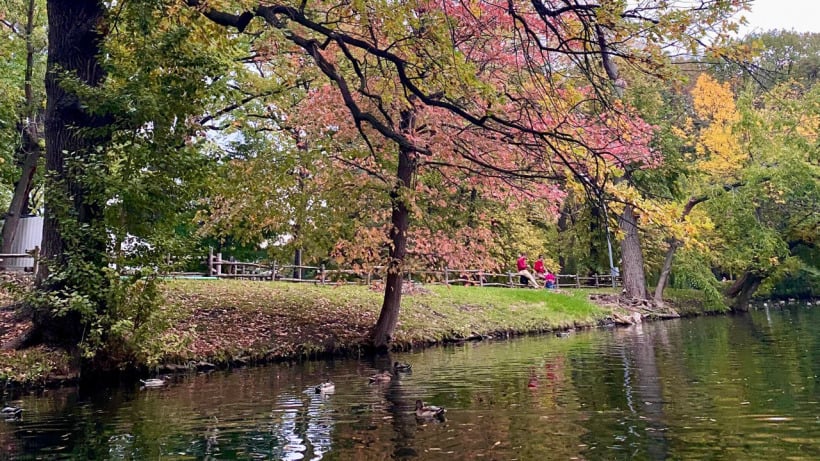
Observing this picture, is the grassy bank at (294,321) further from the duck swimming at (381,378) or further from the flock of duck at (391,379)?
the duck swimming at (381,378)

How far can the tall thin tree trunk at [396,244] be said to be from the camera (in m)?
16.4

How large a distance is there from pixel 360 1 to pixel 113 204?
21.5 ft

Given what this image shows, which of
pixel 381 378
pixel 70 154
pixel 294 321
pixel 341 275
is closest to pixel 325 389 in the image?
pixel 381 378

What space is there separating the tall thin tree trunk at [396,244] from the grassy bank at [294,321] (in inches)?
27.6

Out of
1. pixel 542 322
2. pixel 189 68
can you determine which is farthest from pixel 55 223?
pixel 542 322

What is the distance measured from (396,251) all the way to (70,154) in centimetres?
797

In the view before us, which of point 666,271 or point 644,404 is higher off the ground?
point 666,271

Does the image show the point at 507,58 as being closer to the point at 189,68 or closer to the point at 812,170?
the point at 189,68

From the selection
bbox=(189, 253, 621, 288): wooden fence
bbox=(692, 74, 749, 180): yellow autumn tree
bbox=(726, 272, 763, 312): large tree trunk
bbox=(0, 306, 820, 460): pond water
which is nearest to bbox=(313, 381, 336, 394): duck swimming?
bbox=(0, 306, 820, 460): pond water

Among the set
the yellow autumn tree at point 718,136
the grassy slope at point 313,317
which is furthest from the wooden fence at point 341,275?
the yellow autumn tree at point 718,136

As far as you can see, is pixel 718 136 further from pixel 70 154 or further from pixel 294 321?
pixel 70 154

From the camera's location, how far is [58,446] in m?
7.63

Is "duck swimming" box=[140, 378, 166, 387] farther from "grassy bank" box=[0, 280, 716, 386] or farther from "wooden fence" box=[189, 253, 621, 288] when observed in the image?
"wooden fence" box=[189, 253, 621, 288]

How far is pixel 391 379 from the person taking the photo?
12359 millimetres
